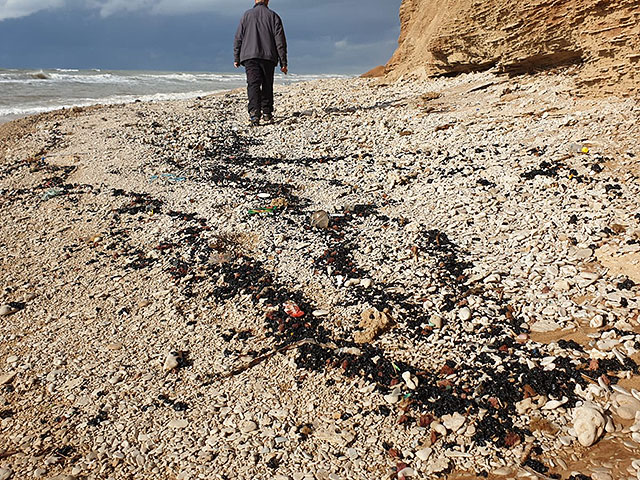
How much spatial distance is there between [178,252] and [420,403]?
9.78ft

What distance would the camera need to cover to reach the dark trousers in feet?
29.1

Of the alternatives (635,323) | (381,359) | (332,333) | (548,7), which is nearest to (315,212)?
(332,333)

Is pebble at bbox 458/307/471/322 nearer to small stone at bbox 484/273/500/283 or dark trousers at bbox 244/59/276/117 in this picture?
small stone at bbox 484/273/500/283

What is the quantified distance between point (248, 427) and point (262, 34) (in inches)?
328

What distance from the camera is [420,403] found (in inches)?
98.3

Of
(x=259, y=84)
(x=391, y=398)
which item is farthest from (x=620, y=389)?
(x=259, y=84)

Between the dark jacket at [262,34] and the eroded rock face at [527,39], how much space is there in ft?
14.6

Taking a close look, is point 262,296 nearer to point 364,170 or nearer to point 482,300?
point 482,300

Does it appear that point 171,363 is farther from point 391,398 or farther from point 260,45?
point 260,45

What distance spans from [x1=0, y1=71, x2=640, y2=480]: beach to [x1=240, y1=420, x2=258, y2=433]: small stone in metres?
0.02

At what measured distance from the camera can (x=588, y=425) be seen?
6.79 ft

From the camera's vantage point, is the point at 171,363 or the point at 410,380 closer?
the point at 410,380

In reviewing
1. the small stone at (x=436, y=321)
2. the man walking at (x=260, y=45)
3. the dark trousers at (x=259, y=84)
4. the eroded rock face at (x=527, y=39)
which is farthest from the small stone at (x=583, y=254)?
the dark trousers at (x=259, y=84)

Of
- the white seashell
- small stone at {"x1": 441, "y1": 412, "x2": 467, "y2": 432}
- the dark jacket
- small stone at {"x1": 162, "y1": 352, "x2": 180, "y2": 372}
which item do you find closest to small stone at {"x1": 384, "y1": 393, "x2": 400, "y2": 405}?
small stone at {"x1": 441, "y1": 412, "x2": 467, "y2": 432}
